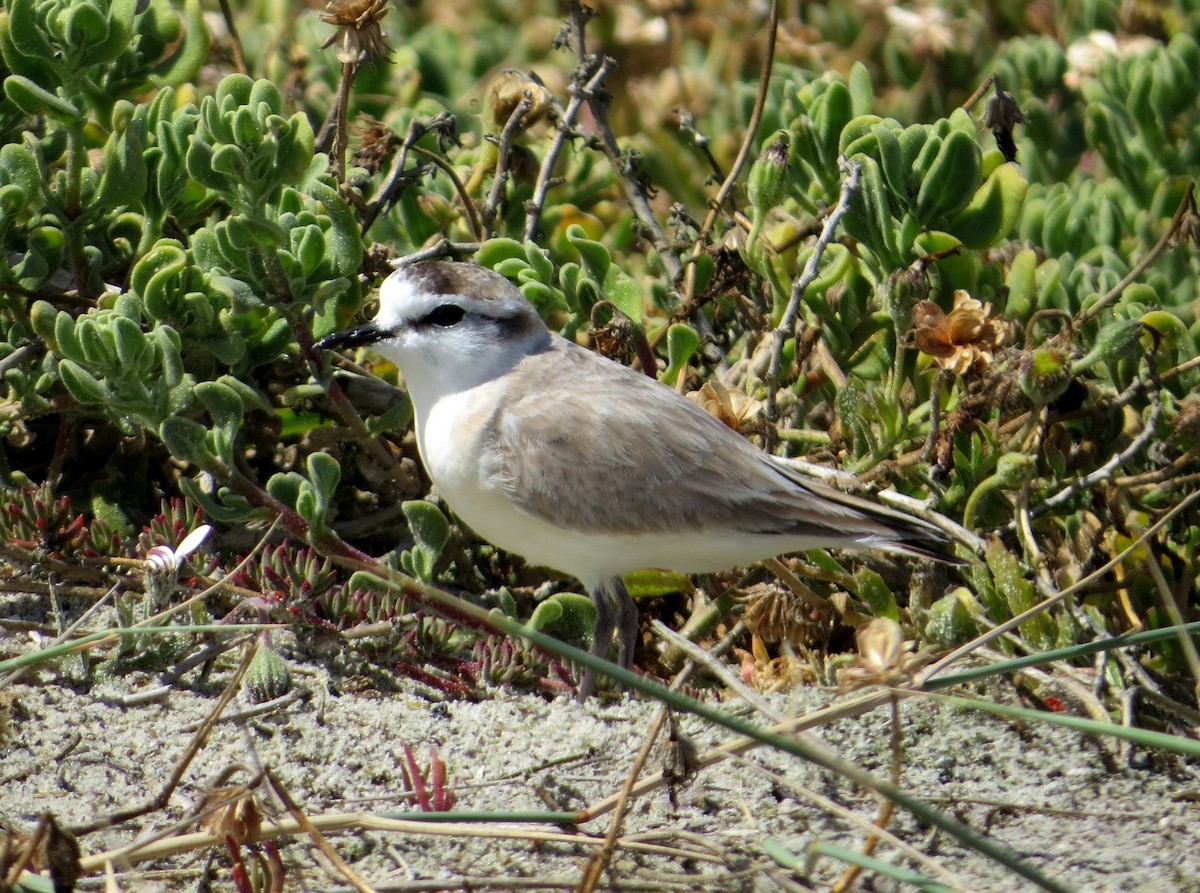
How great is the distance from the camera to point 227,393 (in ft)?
11.5

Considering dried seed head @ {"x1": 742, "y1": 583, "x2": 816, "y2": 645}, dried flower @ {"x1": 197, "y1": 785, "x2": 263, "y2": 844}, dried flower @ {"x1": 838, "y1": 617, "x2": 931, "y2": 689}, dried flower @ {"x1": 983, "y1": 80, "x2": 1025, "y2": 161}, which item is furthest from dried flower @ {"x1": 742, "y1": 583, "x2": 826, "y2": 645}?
dried flower @ {"x1": 197, "y1": 785, "x2": 263, "y2": 844}

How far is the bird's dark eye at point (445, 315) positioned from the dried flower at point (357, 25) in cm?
74

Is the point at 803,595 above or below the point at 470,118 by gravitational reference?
below

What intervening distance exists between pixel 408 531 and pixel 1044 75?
353 centimetres

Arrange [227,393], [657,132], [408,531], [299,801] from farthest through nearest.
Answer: [657,132]
[408,531]
[227,393]
[299,801]

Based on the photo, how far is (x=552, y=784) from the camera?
323cm

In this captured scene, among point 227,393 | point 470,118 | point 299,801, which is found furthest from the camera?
point 470,118

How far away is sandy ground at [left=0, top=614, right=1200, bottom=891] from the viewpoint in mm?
2824

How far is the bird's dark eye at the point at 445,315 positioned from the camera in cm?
384

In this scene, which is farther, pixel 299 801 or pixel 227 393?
pixel 227 393

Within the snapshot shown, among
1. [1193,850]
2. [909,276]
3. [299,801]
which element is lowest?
[299,801]

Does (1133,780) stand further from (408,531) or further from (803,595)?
(408,531)

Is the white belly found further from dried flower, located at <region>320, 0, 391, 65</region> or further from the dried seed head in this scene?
dried flower, located at <region>320, 0, 391, 65</region>

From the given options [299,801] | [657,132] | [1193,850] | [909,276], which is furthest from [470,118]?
[1193,850]
